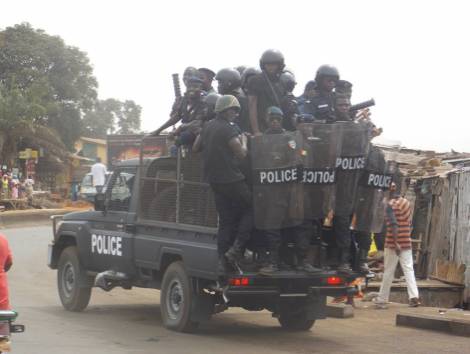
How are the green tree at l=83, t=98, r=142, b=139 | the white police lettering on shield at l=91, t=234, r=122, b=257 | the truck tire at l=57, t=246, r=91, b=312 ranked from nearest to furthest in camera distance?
the white police lettering on shield at l=91, t=234, r=122, b=257 < the truck tire at l=57, t=246, r=91, b=312 < the green tree at l=83, t=98, r=142, b=139

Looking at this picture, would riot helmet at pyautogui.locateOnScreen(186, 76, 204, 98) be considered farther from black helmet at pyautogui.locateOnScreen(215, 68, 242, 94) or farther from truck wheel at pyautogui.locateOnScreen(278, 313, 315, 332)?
truck wheel at pyautogui.locateOnScreen(278, 313, 315, 332)

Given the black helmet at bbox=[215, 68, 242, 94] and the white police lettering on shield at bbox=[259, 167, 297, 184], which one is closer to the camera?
the white police lettering on shield at bbox=[259, 167, 297, 184]

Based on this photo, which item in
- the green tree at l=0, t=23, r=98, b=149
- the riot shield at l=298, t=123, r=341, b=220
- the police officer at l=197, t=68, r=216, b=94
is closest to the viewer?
the riot shield at l=298, t=123, r=341, b=220

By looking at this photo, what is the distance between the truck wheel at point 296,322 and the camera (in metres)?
10.9

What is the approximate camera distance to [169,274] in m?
10.3

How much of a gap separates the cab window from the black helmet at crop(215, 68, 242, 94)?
205 centimetres

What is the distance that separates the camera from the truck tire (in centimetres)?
1216

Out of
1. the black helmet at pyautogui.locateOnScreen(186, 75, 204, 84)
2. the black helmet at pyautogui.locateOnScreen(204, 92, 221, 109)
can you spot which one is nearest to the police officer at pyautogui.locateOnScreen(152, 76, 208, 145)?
the black helmet at pyautogui.locateOnScreen(186, 75, 204, 84)

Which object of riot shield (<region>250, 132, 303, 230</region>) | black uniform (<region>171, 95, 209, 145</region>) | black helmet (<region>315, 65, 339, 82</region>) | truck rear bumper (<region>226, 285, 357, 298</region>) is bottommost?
truck rear bumper (<region>226, 285, 357, 298</region>)

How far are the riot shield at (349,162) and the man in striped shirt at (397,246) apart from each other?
3969mm

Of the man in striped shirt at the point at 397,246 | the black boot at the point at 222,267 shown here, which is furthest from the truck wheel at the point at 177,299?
the man in striped shirt at the point at 397,246

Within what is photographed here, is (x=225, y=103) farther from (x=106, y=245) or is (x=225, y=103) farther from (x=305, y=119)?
(x=106, y=245)

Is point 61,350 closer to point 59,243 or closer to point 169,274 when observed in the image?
point 169,274

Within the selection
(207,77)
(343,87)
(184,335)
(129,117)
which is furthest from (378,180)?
(129,117)
